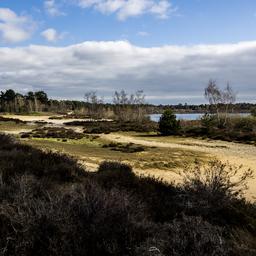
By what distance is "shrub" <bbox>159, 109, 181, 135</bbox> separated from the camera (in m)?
38.0

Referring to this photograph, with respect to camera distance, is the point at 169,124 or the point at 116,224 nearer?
the point at 116,224

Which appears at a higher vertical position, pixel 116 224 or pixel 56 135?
pixel 116 224

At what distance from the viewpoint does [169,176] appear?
14.9 metres

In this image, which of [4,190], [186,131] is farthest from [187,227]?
A: [186,131]

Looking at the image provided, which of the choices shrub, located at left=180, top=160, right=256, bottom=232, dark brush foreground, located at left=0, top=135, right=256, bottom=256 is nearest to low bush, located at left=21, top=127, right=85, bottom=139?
dark brush foreground, located at left=0, top=135, right=256, bottom=256

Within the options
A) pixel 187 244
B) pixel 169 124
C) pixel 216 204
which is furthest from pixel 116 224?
pixel 169 124

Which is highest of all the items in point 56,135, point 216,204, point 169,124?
point 216,204

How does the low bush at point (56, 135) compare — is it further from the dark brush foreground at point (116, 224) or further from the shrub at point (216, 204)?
the shrub at point (216, 204)

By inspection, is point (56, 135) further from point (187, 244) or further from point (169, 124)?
point (187, 244)

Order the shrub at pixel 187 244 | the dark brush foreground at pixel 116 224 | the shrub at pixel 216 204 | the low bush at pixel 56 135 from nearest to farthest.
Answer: the shrub at pixel 187 244 → the dark brush foreground at pixel 116 224 → the shrub at pixel 216 204 → the low bush at pixel 56 135

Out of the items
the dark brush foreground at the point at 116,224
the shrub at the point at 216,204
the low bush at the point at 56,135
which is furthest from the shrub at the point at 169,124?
the dark brush foreground at the point at 116,224

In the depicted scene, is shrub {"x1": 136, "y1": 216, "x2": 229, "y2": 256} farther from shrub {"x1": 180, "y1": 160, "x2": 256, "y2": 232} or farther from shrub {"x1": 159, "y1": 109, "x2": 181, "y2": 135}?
shrub {"x1": 159, "y1": 109, "x2": 181, "y2": 135}

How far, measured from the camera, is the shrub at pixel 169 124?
38.0 m

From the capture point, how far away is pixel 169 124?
Result: 38.0m
